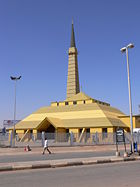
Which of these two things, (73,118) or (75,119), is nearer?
(75,119)

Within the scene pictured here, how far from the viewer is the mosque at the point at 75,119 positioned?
144 feet

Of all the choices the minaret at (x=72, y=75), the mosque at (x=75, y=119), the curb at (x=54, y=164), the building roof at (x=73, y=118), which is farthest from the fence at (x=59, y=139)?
the minaret at (x=72, y=75)

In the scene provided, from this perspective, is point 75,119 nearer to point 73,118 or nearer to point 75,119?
point 75,119

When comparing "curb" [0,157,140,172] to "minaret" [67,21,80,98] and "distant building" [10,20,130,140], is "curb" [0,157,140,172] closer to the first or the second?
"distant building" [10,20,130,140]

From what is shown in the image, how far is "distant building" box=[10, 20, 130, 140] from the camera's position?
43969 millimetres

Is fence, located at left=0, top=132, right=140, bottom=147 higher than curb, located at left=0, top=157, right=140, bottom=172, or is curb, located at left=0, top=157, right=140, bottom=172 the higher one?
fence, located at left=0, top=132, right=140, bottom=147

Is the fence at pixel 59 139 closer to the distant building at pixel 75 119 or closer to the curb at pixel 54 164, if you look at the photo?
the distant building at pixel 75 119

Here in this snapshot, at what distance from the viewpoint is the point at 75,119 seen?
48.1 m

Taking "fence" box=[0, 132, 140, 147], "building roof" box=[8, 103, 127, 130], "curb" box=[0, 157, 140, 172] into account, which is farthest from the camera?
"building roof" box=[8, 103, 127, 130]

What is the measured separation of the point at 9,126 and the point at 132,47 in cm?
4414

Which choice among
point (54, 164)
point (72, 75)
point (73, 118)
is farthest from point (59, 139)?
point (72, 75)

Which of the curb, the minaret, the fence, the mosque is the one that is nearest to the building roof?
the mosque

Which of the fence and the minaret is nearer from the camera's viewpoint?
the fence

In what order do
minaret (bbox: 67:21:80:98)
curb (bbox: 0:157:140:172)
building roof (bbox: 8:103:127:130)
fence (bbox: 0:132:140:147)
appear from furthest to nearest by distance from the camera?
minaret (bbox: 67:21:80:98), building roof (bbox: 8:103:127:130), fence (bbox: 0:132:140:147), curb (bbox: 0:157:140:172)
